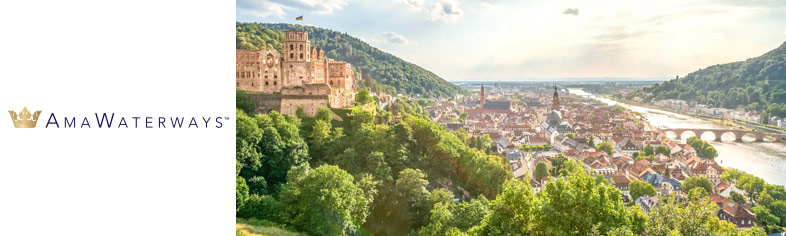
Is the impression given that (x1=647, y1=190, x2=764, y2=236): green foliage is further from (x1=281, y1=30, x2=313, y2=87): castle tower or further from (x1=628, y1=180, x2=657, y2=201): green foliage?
(x1=628, y1=180, x2=657, y2=201): green foliage

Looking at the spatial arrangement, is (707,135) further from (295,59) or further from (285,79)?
(285,79)

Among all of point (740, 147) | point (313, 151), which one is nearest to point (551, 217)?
point (313, 151)

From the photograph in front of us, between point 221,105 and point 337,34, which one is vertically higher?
point 337,34

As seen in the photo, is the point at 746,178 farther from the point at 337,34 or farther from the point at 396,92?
the point at 337,34

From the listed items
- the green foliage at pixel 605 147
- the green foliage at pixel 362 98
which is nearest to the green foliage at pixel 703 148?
the green foliage at pixel 605 147

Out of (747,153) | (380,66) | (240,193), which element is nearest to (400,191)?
(240,193)

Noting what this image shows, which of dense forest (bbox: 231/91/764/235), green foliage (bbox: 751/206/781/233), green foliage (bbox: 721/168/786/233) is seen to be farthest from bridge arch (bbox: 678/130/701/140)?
dense forest (bbox: 231/91/764/235)
